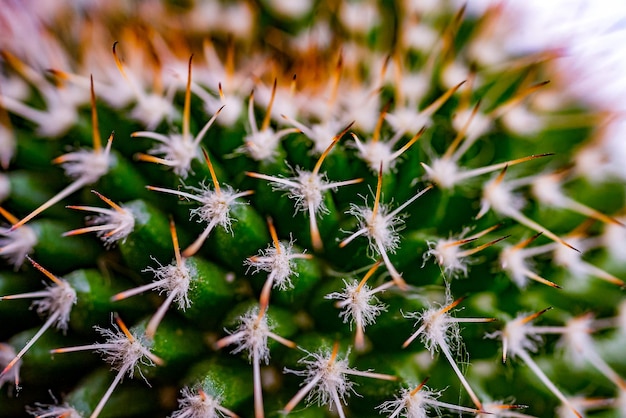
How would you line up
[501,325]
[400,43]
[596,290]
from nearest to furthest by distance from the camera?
[501,325], [596,290], [400,43]

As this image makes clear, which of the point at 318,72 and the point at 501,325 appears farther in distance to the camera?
the point at 318,72

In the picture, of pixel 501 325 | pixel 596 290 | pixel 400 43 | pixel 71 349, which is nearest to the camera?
pixel 71 349

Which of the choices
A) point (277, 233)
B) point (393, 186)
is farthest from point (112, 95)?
point (393, 186)

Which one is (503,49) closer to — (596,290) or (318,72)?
(318,72)

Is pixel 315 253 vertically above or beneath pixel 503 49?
beneath

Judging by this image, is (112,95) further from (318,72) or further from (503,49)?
(503,49)

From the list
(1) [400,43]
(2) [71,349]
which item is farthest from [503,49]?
(2) [71,349]

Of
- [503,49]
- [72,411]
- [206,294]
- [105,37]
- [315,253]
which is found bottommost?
[72,411]
